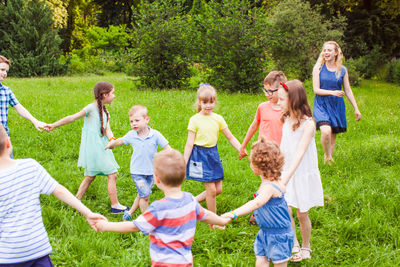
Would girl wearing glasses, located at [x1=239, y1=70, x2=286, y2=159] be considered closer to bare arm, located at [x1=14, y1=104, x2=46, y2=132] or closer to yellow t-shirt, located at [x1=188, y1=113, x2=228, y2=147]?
yellow t-shirt, located at [x1=188, y1=113, x2=228, y2=147]

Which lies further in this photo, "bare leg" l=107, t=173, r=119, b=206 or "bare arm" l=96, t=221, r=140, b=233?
"bare leg" l=107, t=173, r=119, b=206

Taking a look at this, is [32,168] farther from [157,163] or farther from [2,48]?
[2,48]

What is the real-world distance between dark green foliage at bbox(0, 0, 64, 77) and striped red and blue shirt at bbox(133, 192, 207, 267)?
85.3 ft

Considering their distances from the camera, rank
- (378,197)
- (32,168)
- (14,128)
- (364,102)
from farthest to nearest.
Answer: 1. (364,102)
2. (14,128)
3. (378,197)
4. (32,168)

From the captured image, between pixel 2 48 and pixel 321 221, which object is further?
pixel 2 48

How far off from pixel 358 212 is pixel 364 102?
10.9 m

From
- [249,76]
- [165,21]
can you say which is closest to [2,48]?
[165,21]

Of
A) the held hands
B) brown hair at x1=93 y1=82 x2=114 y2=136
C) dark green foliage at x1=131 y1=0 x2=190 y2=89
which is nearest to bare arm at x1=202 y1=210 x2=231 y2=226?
brown hair at x1=93 y1=82 x2=114 y2=136

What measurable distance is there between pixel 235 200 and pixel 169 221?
2.98m

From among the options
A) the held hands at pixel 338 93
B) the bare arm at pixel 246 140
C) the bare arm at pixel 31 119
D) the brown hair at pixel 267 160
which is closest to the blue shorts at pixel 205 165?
the bare arm at pixel 246 140

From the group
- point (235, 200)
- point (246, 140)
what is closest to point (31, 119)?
point (246, 140)

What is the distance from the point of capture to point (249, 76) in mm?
16703

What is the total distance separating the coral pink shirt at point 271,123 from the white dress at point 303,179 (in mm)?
617

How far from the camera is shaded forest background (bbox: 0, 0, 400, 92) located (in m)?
16.6
